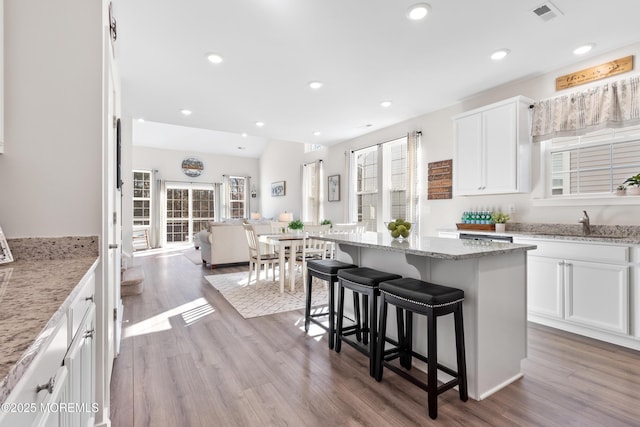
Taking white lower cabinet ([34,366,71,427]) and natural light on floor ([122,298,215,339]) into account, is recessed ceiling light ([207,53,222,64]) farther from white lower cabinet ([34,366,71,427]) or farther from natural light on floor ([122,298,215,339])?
white lower cabinet ([34,366,71,427])

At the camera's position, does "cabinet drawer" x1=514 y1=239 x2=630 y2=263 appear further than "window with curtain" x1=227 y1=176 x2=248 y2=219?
No

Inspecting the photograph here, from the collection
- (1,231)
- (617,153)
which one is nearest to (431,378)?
(1,231)

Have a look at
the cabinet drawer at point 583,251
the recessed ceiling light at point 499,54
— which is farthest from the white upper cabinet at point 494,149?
the cabinet drawer at point 583,251

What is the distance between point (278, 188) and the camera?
→ 9.73 metres

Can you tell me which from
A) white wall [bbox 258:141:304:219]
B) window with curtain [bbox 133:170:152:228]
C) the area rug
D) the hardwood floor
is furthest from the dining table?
window with curtain [bbox 133:170:152:228]

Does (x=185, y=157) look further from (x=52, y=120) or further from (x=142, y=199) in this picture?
(x=52, y=120)

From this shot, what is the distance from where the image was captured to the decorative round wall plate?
1021cm

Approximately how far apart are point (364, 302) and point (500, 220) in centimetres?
228

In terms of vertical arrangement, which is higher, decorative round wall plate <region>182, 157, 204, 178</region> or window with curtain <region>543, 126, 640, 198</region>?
decorative round wall plate <region>182, 157, 204, 178</region>

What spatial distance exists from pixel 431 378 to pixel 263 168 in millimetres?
9886

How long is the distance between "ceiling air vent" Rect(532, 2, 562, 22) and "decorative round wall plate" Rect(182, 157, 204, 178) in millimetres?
9667

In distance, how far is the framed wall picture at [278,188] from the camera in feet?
30.8

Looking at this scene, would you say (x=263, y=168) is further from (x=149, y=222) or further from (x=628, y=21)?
(x=628, y=21)

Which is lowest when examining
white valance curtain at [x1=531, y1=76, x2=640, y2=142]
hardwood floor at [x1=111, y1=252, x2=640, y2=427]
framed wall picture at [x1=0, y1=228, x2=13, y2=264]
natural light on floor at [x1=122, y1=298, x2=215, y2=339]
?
hardwood floor at [x1=111, y1=252, x2=640, y2=427]
